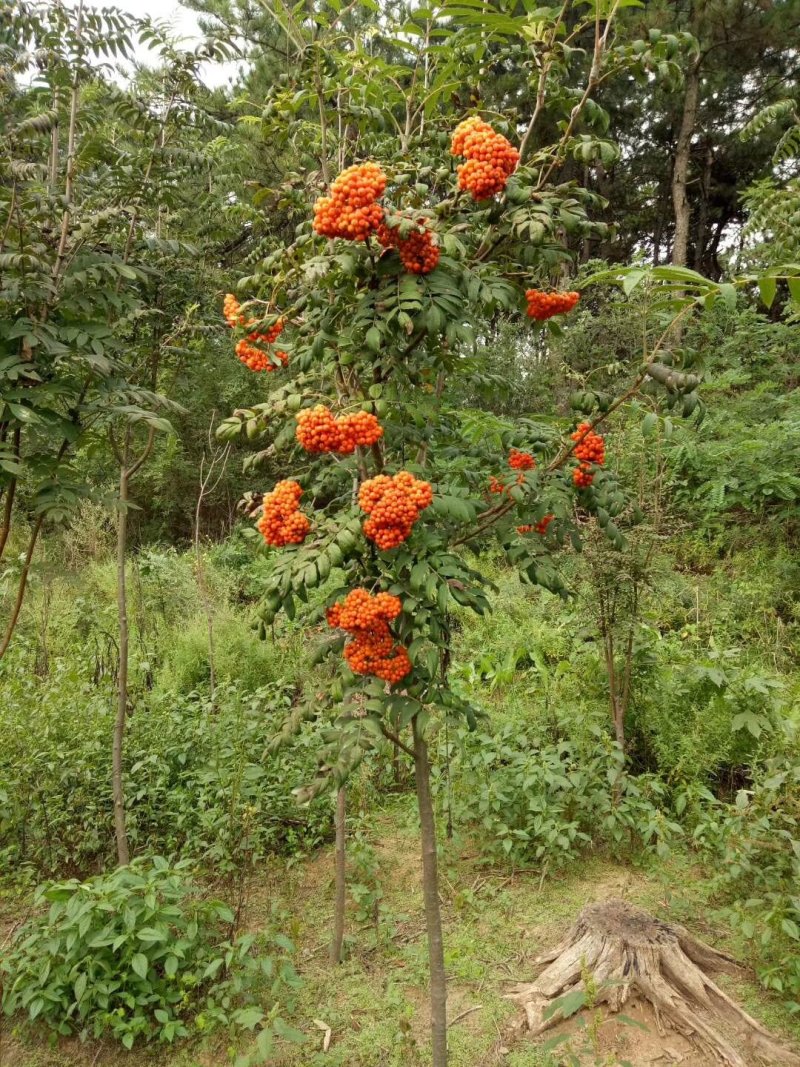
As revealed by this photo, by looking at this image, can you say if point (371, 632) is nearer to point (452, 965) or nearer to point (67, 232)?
point (452, 965)

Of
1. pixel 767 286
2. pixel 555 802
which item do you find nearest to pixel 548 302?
pixel 767 286

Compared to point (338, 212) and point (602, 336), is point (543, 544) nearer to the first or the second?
point (338, 212)

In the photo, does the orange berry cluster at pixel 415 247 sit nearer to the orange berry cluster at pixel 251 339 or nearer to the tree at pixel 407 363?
the tree at pixel 407 363

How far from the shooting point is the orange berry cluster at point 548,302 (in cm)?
189

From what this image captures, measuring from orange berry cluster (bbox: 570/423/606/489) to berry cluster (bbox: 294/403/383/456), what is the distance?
2.20ft

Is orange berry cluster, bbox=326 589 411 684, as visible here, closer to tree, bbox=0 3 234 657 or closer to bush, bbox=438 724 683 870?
tree, bbox=0 3 234 657

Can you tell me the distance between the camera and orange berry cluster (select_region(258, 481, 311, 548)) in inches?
67.5

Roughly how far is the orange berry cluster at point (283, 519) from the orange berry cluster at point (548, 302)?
83cm

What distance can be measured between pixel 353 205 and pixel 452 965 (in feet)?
9.15

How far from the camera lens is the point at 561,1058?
2312 millimetres

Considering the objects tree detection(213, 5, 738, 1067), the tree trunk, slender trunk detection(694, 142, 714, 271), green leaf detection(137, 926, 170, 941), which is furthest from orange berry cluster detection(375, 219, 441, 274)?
slender trunk detection(694, 142, 714, 271)

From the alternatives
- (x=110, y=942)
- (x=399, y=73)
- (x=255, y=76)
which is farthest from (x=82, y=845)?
(x=255, y=76)

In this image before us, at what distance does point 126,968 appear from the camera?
8.20ft

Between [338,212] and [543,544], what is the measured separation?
3.62ft
